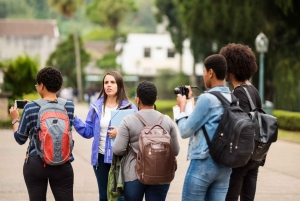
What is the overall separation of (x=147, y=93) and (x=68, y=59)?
6235cm

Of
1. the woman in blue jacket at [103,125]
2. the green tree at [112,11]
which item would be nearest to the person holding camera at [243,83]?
the woman in blue jacket at [103,125]

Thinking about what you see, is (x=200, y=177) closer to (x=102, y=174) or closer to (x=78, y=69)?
(x=102, y=174)

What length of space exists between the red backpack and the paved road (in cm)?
352

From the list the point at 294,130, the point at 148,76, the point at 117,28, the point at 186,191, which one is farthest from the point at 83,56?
the point at 186,191

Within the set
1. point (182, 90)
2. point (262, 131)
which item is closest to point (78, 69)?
point (262, 131)

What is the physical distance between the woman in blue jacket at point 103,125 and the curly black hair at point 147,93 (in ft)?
2.63

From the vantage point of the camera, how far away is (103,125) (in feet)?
22.4

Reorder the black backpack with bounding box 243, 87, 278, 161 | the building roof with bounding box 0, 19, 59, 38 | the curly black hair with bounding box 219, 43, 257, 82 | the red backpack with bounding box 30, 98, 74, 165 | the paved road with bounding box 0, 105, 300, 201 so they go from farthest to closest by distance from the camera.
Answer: the building roof with bounding box 0, 19, 59, 38, the paved road with bounding box 0, 105, 300, 201, the curly black hair with bounding box 219, 43, 257, 82, the black backpack with bounding box 243, 87, 278, 161, the red backpack with bounding box 30, 98, 74, 165

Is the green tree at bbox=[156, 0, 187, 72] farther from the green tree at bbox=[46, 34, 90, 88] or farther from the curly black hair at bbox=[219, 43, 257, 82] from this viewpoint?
the curly black hair at bbox=[219, 43, 257, 82]

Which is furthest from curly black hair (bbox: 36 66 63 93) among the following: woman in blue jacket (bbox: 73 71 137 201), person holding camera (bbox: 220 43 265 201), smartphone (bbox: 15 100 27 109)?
person holding camera (bbox: 220 43 265 201)

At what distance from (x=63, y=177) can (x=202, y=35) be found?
26244mm

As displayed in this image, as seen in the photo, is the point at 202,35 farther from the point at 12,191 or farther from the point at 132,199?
the point at 132,199

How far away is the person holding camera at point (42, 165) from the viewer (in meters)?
5.65

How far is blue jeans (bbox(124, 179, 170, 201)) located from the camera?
573 centimetres
